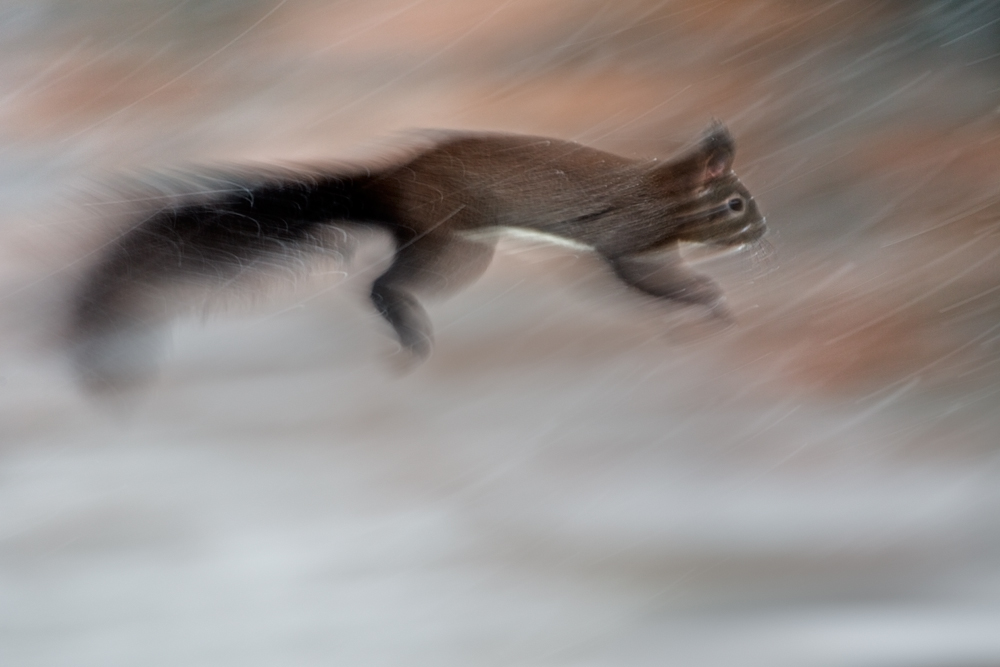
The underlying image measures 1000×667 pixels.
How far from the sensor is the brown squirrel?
2.36 feet

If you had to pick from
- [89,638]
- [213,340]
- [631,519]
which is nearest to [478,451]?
[631,519]

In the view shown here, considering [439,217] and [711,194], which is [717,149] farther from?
[439,217]

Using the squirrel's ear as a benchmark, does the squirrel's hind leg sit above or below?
below

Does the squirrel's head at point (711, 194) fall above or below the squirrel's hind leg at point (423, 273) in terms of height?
above

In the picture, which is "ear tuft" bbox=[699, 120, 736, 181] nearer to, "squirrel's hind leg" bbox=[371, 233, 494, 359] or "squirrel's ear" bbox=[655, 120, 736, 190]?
"squirrel's ear" bbox=[655, 120, 736, 190]

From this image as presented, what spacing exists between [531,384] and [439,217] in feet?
0.58

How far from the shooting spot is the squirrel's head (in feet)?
2.38

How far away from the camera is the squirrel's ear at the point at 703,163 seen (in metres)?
0.72

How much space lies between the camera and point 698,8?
720 millimetres

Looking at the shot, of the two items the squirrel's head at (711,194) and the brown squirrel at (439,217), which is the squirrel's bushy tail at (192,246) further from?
the squirrel's head at (711,194)

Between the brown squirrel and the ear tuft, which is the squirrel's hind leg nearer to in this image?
the brown squirrel

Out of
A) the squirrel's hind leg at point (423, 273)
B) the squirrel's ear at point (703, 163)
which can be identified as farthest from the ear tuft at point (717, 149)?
the squirrel's hind leg at point (423, 273)

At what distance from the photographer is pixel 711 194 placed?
28.7 inches

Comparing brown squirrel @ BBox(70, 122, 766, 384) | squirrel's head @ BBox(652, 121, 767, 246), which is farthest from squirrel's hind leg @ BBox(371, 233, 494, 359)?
squirrel's head @ BBox(652, 121, 767, 246)
